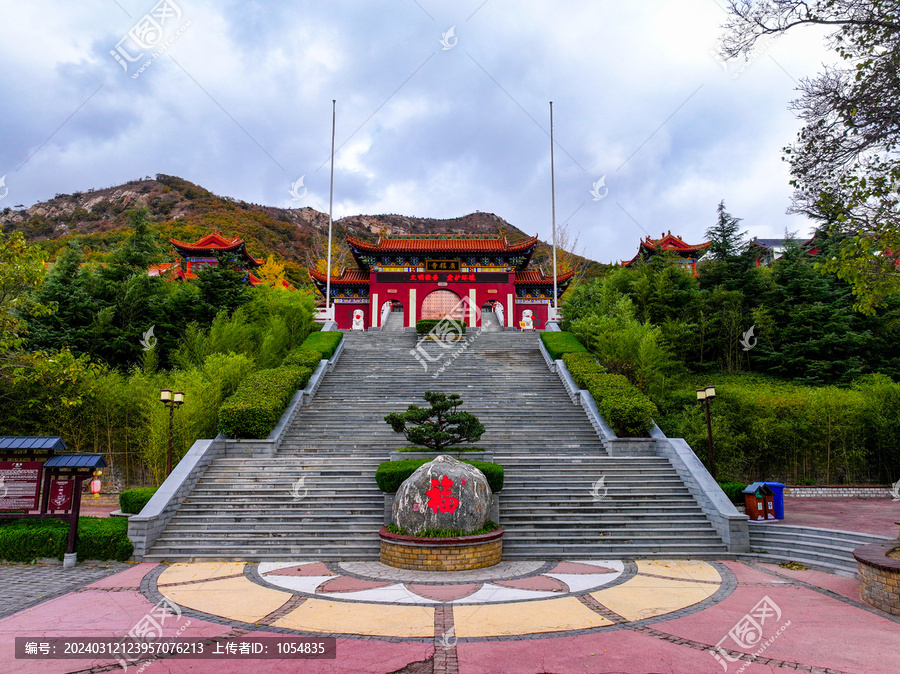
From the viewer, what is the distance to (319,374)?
55.4ft

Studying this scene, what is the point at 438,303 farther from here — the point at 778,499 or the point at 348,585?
the point at 348,585

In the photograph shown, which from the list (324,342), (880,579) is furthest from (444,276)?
(880,579)

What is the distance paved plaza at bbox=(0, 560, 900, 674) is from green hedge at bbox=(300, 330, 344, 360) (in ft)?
34.7

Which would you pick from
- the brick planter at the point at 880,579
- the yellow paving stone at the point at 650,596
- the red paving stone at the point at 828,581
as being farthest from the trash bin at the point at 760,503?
the yellow paving stone at the point at 650,596

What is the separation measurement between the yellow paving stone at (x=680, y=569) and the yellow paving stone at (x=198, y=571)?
634cm

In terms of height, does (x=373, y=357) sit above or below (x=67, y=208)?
below

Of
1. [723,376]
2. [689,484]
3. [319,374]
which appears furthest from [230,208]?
[689,484]

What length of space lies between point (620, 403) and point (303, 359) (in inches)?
389

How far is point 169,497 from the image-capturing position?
9.70 m

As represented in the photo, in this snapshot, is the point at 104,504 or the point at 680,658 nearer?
the point at 680,658

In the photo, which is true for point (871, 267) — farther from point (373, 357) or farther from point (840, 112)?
point (373, 357)

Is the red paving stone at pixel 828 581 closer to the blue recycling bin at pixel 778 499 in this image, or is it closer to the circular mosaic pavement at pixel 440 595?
the circular mosaic pavement at pixel 440 595

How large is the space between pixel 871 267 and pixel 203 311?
62.7 ft

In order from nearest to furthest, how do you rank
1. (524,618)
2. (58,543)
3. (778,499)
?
(524,618), (58,543), (778,499)
